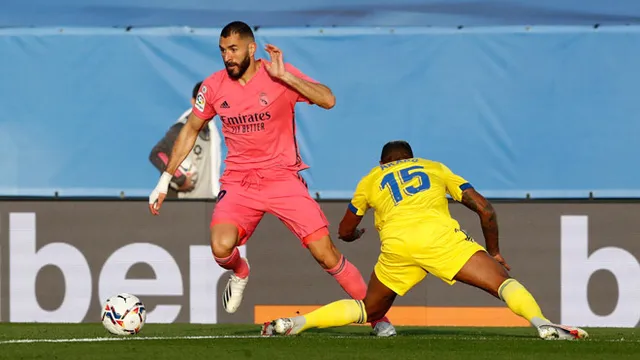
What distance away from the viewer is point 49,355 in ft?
25.9

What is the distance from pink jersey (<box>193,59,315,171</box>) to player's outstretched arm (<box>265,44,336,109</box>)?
0.15 m

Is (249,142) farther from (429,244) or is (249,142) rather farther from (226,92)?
(429,244)

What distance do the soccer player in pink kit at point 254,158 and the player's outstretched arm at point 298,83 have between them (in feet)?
0.11

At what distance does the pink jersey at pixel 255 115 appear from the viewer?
954 cm

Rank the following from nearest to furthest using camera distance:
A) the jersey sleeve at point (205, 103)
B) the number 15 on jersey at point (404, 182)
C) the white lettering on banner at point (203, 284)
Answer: the number 15 on jersey at point (404, 182) < the jersey sleeve at point (205, 103) < the white lettering on banner at point (203, 284)

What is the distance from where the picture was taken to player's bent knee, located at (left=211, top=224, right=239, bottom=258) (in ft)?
31.4

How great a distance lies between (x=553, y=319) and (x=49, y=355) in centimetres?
556

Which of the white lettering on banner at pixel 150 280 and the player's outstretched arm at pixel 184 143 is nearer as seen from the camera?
the player's outstretched arm at pixel 184 143

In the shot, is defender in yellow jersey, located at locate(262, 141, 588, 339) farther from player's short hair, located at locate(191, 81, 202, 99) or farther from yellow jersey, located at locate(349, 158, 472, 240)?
player's short hair, located at locate(191, 81, 202, 99)

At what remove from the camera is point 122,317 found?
9531 mm

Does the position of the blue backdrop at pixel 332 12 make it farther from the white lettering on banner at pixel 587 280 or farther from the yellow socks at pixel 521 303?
the yellow socks at pixel 521 303

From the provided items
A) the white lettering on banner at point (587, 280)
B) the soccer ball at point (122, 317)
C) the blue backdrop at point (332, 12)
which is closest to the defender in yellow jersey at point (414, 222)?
the soccer ball at point (122, 317)

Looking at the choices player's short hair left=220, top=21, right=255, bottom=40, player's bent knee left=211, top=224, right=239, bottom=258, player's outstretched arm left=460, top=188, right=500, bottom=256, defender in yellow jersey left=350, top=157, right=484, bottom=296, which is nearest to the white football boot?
defender in yellow jersey left=350, top=157, right=484, bottom=296

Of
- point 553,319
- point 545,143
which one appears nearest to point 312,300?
point 553,319
